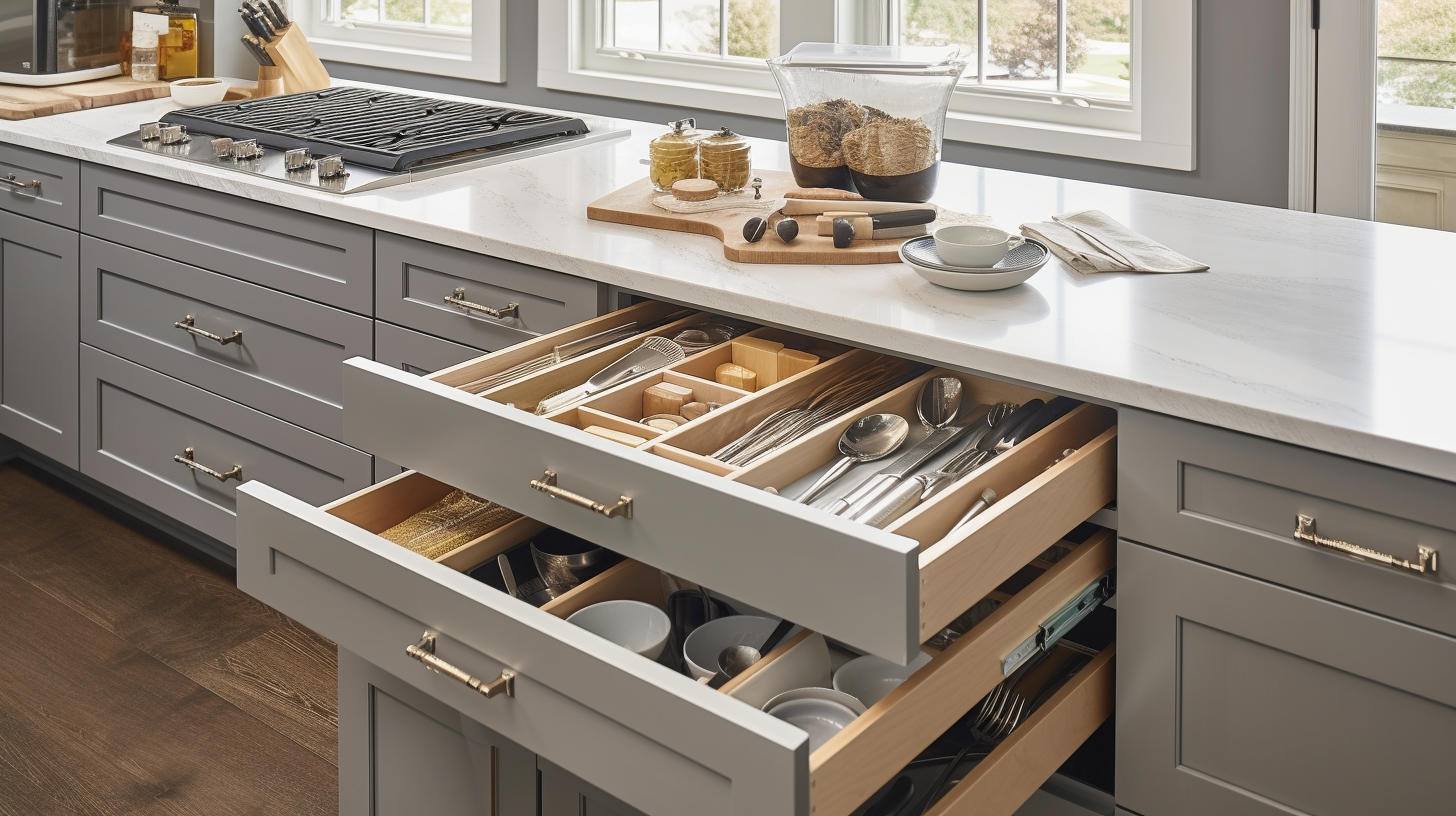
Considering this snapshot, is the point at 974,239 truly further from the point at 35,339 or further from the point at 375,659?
the point at 35,339

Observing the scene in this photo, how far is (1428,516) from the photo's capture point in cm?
113

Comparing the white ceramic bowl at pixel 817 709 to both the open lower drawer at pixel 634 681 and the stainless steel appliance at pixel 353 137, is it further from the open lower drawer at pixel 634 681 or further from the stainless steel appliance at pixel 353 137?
the stainless steel appliance at pixel 353 137

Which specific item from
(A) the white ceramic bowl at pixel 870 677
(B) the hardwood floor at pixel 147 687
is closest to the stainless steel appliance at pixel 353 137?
(B) the hardwood floor at pixel 147 687

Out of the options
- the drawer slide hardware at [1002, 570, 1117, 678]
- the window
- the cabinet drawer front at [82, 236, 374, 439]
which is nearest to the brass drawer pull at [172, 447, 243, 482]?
the cabinet drawer front at [82, 236, 374, 439]

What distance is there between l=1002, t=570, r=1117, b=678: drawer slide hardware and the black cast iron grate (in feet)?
4.79

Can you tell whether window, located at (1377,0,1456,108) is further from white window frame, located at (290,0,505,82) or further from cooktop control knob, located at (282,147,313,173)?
white window frame, located at (290,0,505,82)

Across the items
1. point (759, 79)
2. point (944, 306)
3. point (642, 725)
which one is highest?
point (759, 79)

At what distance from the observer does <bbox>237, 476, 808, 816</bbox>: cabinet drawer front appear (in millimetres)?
988

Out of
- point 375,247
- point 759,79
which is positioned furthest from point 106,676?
point 759,79

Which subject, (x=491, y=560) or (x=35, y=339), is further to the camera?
(x=35, y=339)

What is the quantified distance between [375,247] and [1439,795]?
1.66m

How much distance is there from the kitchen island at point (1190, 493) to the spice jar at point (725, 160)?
319 millimetres

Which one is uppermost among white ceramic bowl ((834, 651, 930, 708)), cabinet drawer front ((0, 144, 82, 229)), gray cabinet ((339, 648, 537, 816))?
cabinet drawer front ((0, 144, 82, 229))

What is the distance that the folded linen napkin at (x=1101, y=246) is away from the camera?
1.66 meters
